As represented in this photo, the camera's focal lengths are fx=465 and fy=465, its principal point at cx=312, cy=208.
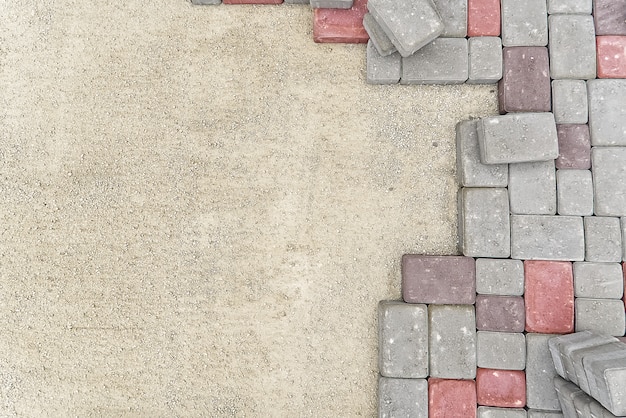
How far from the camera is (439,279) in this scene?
261cm

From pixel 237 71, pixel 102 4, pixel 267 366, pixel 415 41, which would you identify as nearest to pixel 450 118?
pixel 415 41

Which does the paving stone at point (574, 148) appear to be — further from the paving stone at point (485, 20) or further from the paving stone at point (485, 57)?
the paving stone at point (485, 20)

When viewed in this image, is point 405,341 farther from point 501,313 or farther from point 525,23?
point 525,23

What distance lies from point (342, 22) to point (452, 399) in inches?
87.8

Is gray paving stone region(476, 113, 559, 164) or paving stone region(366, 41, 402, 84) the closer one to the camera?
gray paving stone region(476, 113, 559, 164)

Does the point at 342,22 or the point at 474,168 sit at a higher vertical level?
the point at 342,22

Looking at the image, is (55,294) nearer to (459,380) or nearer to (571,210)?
(459,380)

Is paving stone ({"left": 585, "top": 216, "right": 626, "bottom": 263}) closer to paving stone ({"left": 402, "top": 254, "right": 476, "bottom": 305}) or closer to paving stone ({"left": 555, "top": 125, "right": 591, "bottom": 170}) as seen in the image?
paving stone ({"left": 555, "top": 125, "right": 591, "bottom": 170})

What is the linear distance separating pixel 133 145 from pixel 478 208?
205 cm

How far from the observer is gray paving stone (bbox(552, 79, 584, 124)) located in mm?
2596

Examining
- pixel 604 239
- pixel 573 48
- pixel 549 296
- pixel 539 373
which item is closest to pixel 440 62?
pixel 573 48

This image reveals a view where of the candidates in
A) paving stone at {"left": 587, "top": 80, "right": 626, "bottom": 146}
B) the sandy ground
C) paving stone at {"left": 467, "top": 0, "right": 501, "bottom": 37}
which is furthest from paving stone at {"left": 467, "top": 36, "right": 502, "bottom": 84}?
paving stone at {"left": 587, "top": 80, "right": 626, "bottom": 146}

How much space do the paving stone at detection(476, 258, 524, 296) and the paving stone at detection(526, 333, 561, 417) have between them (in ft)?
0.95

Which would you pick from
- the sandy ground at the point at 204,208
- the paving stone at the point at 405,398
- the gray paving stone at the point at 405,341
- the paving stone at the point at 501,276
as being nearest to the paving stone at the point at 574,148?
the sandy ground at the point at 204,208
